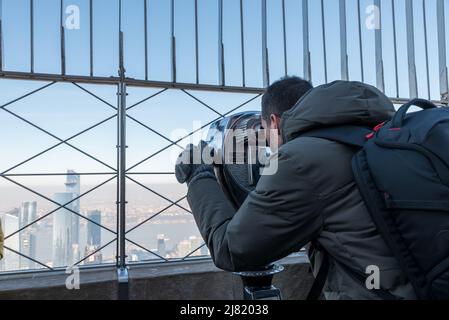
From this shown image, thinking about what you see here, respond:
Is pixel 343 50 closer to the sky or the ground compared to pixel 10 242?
closer to the sky

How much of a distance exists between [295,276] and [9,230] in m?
1.63

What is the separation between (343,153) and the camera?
27.7 inches

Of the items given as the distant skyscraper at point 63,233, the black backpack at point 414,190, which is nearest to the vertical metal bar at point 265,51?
the distant skyscraper at point 63,233

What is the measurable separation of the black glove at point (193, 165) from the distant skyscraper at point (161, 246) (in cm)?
148

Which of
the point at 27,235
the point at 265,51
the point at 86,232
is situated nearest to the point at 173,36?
the point at 265,51

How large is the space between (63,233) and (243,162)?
1.62m

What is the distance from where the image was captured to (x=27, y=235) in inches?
85.3

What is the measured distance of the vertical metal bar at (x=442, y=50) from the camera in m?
3.21

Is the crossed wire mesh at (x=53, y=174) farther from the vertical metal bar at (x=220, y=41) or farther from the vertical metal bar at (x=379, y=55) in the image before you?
the vertical metal bar at (x=379, y=55)

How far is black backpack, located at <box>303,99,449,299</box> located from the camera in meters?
0.58

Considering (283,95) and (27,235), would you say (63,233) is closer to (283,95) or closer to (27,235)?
(27,235)

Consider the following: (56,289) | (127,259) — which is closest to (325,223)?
(56,289)

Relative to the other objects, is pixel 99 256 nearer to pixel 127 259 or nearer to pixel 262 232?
pixel 127 259

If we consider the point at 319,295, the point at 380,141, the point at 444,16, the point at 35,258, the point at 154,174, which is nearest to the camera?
the point at 380,141
